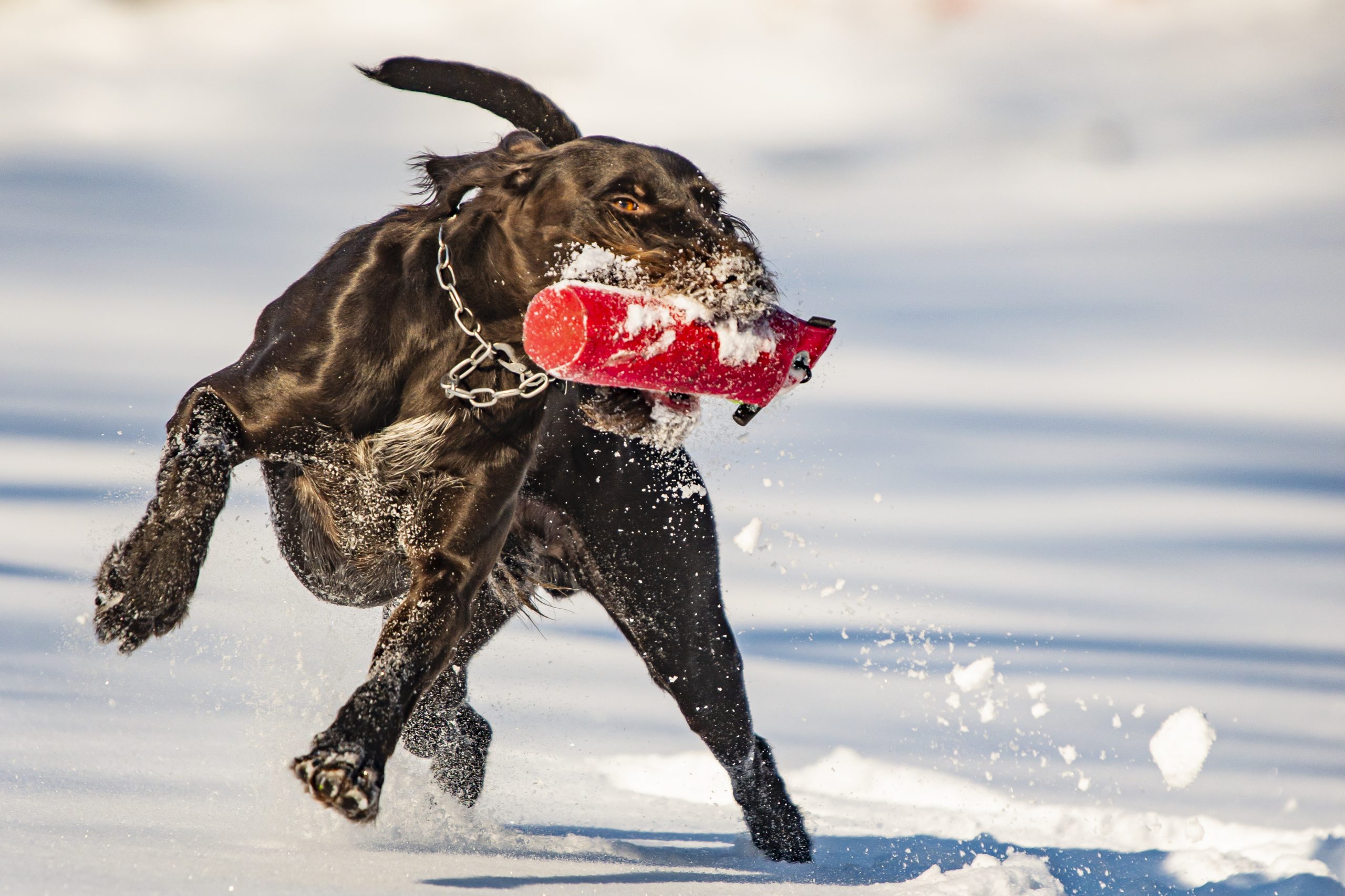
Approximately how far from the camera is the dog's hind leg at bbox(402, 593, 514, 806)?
5.26m

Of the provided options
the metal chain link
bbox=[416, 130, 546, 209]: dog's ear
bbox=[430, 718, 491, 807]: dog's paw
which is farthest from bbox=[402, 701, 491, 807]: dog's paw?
bbox=[416, 130, 546, 209]: dog's ear

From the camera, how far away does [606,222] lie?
3.55 meters

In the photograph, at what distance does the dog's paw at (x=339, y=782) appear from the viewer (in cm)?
304

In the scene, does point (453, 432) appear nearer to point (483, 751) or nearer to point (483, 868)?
point (483, 868)

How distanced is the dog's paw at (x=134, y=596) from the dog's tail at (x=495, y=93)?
171cm

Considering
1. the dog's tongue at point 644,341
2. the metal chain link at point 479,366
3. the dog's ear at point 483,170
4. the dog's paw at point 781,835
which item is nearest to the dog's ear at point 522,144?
the dog's ear at point 483,170

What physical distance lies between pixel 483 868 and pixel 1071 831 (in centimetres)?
331

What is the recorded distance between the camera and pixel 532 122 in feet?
13.8

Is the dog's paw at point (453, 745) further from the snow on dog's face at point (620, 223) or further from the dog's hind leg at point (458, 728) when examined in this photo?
the snow on dog's face at point (620, 223)

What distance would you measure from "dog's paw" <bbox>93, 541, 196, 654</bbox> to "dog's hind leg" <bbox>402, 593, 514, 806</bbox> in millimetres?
1724

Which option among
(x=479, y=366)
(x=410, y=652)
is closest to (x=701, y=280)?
(x=479, y=366)

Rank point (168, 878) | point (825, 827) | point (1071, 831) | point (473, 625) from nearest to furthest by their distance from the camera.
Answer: point (168, 878) → point (473, 625) → point (1071, 831) → point (825, 827)

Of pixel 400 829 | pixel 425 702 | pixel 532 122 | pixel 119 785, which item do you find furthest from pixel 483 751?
pixel 532 122

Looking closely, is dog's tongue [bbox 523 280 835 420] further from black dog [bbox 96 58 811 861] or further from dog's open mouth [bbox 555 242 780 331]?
black dog [bbox 96 58 811 861]
